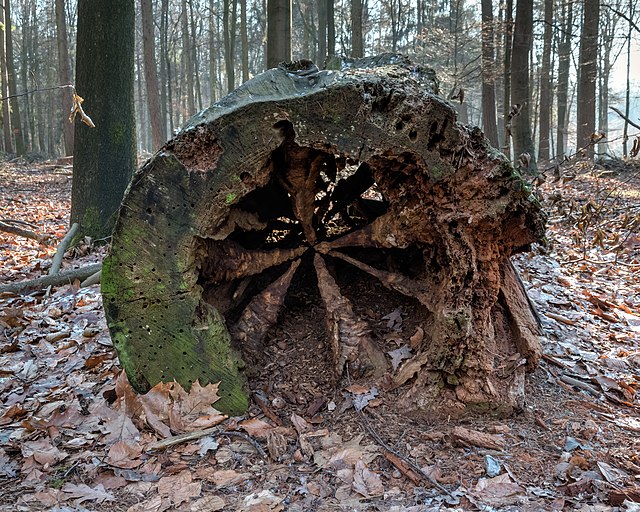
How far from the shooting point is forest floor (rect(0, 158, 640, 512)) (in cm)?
217

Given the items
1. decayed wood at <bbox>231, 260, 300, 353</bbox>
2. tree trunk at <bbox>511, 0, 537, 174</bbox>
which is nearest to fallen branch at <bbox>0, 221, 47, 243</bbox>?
decayed wood at <bbox>231, 260, 300, 353</bbox>

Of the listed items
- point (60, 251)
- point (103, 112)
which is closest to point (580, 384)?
point (60, 251)

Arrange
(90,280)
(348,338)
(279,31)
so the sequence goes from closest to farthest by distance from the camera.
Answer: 1. (348,338)
2. (90,280)
3. (279,31)

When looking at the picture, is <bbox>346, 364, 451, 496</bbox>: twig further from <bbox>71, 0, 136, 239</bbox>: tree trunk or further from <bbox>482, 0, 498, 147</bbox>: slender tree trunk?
<bbox>482, 0, 498, 147</bbox>: slender tree trunk

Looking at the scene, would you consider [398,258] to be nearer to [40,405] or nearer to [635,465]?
[635,465]

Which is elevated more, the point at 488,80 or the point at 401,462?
the point at 488,80

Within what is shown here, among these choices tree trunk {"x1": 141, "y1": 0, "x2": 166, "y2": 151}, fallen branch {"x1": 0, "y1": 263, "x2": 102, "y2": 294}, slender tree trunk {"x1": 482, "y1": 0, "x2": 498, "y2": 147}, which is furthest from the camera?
tree trunk {"x1": 141, "y1": 0, "x2": 166, "y2": 151}

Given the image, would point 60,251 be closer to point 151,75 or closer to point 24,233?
point 24,233

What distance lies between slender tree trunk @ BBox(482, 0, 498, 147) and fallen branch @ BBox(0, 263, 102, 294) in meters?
11.1

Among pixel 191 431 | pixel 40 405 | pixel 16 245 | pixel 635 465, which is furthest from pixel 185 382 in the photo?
pixel 16 245

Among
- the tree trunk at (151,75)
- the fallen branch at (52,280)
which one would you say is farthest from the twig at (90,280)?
the tree trunk at (151,75)

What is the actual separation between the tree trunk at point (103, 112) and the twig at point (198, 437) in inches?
170

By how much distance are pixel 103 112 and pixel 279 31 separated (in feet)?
12.7

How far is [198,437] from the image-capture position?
2.60 m
